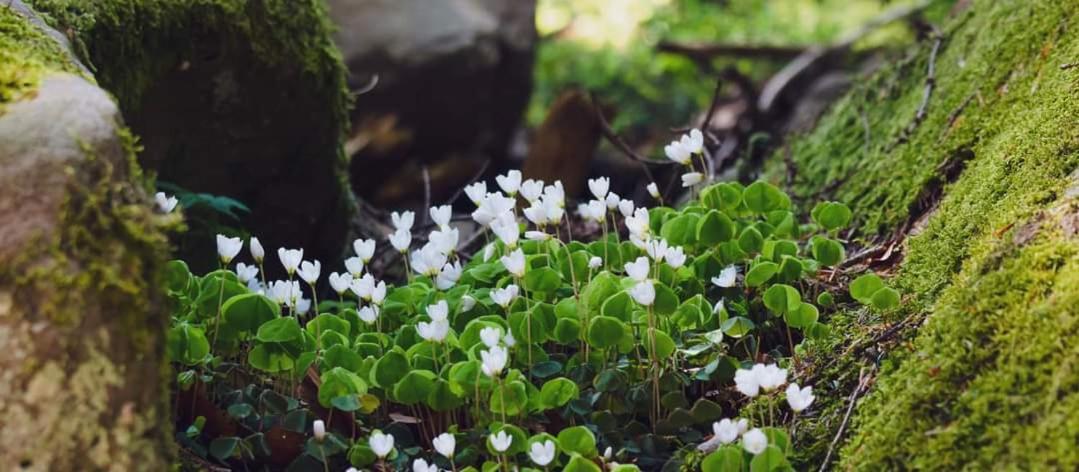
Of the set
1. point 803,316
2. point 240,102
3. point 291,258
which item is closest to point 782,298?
point 803,316

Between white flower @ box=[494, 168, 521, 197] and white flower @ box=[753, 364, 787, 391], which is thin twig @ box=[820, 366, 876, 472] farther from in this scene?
white flower @ box=[494, 168, 521, 197]

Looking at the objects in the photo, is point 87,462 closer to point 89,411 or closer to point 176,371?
point 89,411

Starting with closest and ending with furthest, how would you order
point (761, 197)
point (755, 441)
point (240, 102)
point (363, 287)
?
1. point (755, 441)
2. point (363, 287)
3. point (761, 197)
4. point (240, 102)

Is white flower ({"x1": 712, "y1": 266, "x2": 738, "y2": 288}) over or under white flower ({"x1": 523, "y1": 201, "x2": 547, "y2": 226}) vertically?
under

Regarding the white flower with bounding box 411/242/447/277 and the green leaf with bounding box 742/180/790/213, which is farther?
the green leaf with bounding box 742/180/790/213

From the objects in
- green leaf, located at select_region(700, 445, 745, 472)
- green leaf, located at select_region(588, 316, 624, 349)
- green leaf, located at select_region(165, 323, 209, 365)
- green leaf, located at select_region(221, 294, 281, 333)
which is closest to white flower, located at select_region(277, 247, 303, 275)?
green leaf, located at select_region(221, 294, 281, 333)

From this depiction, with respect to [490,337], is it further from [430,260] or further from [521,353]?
[430,260]

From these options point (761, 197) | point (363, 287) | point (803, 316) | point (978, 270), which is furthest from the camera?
point (761, 197)
